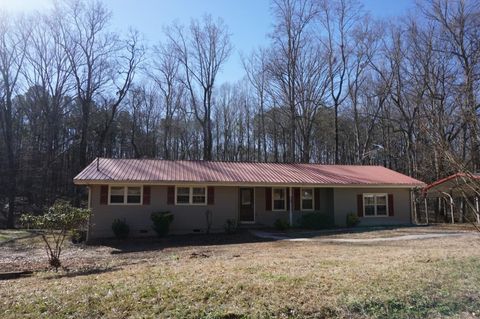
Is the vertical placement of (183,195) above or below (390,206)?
above

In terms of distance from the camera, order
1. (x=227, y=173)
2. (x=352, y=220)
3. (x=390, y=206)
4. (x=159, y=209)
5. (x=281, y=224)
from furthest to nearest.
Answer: (x=390, y=206) → (x=352, y=220) → (x=227, y=173) → (x=281, y=224) → (x=159, y=209)

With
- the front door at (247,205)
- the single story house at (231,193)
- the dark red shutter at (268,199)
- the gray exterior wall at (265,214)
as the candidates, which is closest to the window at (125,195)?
the single story house at (231,193)

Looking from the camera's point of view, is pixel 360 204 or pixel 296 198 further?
pixel 360 204

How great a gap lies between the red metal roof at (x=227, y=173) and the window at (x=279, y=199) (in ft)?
2.68

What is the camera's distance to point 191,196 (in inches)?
760

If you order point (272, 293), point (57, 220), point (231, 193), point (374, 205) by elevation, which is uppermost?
point (231, 193)

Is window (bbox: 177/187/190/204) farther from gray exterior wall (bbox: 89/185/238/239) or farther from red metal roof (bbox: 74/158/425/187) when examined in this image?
red metal roof (bbox: 74/158/425/187)

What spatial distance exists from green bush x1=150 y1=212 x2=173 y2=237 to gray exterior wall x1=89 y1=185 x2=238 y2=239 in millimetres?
508

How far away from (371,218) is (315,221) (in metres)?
3.79

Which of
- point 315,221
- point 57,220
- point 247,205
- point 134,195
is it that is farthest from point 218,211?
point 57,220

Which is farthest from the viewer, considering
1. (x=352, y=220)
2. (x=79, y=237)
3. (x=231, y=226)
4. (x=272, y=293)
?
(x=352, y=220)

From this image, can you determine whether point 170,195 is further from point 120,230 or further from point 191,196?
point 120,230

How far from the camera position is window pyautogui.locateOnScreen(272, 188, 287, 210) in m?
21.3

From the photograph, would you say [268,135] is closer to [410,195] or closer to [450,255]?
[410,195]
